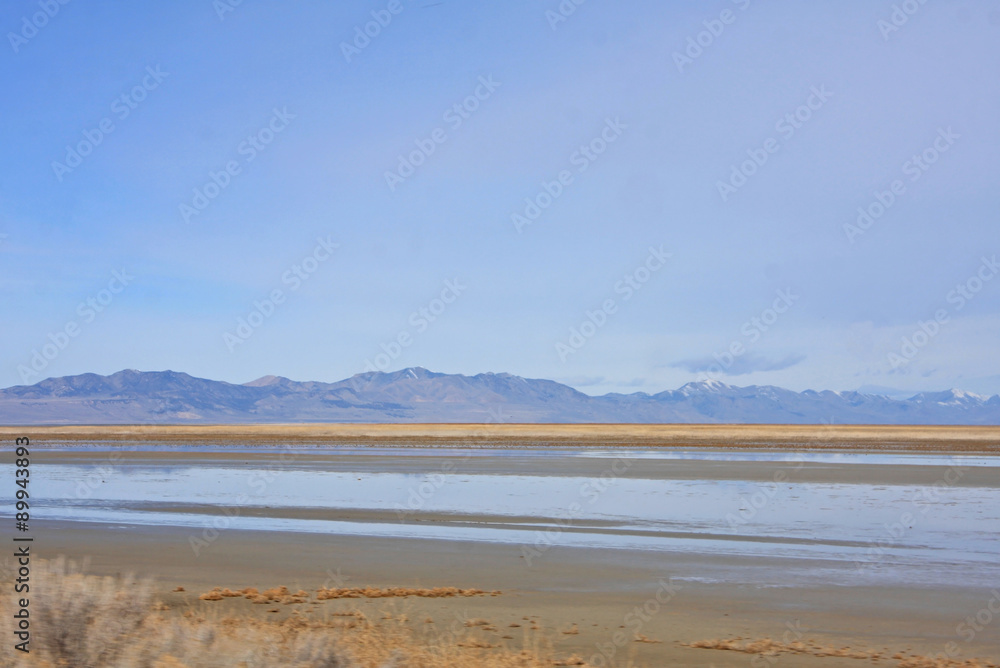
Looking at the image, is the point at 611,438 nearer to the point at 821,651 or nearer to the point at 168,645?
the point at 821,651

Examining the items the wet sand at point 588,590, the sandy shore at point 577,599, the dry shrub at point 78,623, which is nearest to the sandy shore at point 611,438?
the wet sand at point 588,590

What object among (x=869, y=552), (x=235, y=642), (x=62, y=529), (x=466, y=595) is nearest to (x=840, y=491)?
(x=869, y=552)

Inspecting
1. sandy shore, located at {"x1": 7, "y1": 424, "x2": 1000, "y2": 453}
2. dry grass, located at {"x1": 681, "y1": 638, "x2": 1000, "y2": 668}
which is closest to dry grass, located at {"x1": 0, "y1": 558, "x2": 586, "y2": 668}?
dry grass, located at {"x1": 681, "y1": 638, "x2": 1000, "y2": 668}

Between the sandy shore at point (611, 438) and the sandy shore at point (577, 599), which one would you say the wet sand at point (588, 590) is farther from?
the sandy shore at point (611, 438)

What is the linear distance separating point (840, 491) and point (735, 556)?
13819 millimetres

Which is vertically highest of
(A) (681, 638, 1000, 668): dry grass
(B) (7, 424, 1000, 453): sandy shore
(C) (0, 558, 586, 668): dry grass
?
(B) (7, 424, 1000, 453): sandy shore

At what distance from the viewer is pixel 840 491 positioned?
89.8ft

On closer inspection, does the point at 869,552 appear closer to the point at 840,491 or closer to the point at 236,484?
the point at 840,491

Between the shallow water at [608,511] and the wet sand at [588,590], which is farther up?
the shallow water at [608,511]

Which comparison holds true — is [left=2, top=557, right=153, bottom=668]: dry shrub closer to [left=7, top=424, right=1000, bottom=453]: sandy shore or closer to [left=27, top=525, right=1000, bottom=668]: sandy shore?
[left=27, top=525, right=1000, bottom=668]: sandy shore

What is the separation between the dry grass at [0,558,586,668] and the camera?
22.0ft

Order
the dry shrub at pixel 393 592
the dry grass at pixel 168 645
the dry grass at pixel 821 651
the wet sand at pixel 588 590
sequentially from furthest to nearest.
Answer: the dry shrub at pixel 393 592
the wet sand at pixel 588 590
the dry grass at pixel 821 651
the dry grass at pixel 168 645

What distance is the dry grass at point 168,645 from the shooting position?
6.70 meters

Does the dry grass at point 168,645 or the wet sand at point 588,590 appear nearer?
the dry grass at point 168,645
